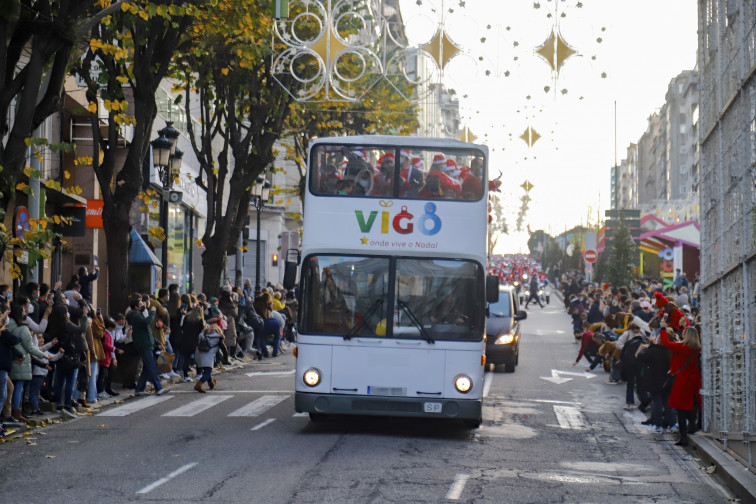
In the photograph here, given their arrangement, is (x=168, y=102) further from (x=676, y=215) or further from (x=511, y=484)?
(x=676, y=215)

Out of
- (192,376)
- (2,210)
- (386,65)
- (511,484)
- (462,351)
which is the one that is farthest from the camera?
(192,376)

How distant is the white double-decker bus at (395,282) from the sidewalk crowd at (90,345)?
373cm

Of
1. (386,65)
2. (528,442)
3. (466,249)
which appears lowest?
(528,442)

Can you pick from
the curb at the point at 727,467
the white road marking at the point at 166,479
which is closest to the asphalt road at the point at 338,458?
the white road marking at the point at 166,479

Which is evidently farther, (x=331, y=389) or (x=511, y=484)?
(x=331, y=389)

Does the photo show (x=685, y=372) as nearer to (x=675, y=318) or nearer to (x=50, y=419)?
(x=675, y=318)

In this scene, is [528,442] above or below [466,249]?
below

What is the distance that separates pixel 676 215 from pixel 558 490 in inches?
2523

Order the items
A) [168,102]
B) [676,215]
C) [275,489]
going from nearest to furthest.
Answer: [275,489] < [168,102] < [676,215]

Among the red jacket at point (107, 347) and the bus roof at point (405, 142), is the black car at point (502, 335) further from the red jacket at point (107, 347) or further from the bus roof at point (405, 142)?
the bus roof at point (405, 142)

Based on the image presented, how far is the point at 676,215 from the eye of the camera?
7269cm

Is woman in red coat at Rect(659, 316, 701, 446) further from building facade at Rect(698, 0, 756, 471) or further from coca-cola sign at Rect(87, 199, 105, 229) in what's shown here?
coca-cola sign at Rect(87, 199, 105, 229)

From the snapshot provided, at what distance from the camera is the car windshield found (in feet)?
85.9

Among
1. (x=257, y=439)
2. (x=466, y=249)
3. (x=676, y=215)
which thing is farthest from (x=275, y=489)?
(x=676, y=215)
